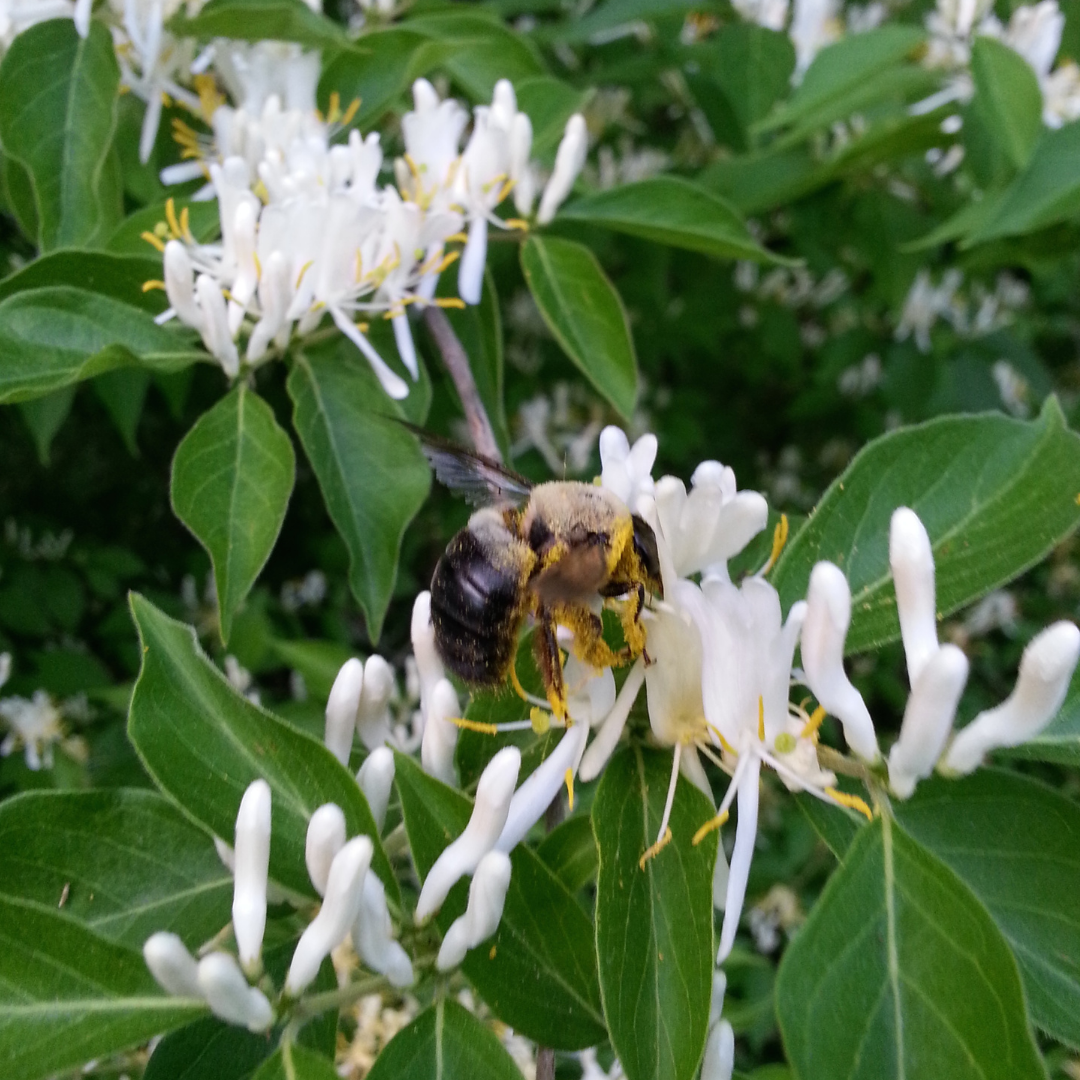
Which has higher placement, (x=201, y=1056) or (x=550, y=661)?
(x=550, y=661)

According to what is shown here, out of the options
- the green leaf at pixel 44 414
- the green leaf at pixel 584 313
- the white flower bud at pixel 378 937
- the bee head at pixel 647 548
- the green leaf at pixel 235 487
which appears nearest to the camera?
the white flower bud at pixel 378 937

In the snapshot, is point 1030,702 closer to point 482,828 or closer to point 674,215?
point 482,828

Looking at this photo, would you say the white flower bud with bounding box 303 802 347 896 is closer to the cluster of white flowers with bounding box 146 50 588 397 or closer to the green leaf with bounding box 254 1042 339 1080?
the green leaf with bounding box 254 1042 339 1080

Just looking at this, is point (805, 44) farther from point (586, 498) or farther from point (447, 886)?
point (447, 886)

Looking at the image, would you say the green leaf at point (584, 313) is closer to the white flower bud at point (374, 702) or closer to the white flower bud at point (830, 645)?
the white flower bud at point (374, 702)

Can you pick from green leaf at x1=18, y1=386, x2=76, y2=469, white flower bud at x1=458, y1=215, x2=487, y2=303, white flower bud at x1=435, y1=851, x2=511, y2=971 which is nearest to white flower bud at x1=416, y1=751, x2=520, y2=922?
white flower bud at x1=435, y1=851, x2=511, y2=971

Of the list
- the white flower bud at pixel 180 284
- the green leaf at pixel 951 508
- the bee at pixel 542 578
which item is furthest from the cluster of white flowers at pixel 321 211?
the green leaf at pixel 951 508

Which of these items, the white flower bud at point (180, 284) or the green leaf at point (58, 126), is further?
the green leaf at point (58, 126)

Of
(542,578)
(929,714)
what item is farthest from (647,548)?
(929,714)

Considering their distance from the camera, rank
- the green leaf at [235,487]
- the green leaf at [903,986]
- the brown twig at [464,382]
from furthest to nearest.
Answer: the brown twig at [464,382], the green leaf at [235,487], the green leaf at [903,986]
